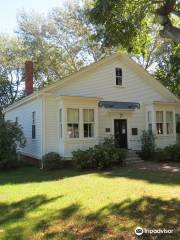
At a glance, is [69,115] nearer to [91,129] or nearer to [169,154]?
[91,129]

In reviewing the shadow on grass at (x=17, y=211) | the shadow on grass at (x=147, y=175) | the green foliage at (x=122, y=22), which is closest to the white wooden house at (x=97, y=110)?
the shadow on grass at (x=147, y=175)

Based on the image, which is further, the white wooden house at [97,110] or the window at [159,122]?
the window at [159,122]

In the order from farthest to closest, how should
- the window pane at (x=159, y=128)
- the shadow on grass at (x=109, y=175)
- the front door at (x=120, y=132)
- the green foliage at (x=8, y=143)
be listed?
the window pane at (x=159, y=128) < the front door at (x=120, y=132) < the green foliage at (x=8, y=143) < the shadow on grass at (x=109, y=175)

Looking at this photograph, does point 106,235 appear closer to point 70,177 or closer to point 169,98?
point 70,177

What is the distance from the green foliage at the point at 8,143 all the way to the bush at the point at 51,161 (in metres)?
2.02

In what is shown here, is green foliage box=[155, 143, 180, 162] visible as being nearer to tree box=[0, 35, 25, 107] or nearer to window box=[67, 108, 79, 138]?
window box=[67, 108, 79, 138]

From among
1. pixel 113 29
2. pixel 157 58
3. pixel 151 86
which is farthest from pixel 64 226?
pixel 157 58

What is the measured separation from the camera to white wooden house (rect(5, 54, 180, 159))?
58.8 feet

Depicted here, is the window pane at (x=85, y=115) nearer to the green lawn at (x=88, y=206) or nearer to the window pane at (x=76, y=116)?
the window pane at (x=76, y=116)

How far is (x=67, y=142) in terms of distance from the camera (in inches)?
694

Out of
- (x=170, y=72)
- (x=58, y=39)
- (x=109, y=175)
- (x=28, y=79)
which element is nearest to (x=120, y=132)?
(x=109, y=175)

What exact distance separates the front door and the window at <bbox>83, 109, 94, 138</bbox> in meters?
2.16

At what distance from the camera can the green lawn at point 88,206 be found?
689 cm

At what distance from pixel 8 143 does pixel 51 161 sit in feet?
9.20
